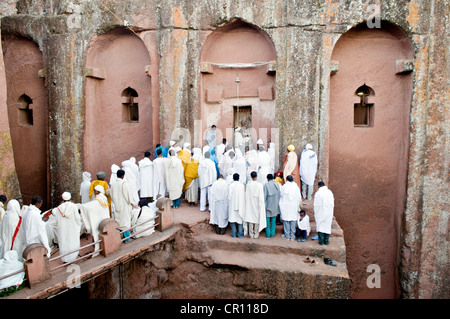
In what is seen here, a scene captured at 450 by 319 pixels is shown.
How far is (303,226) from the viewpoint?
8.23 m

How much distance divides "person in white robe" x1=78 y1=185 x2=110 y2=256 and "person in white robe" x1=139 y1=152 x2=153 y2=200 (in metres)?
2.36

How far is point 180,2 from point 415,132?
25.9 feet

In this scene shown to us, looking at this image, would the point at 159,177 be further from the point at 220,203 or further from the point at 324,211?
the point at 324,211

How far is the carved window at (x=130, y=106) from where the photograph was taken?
12.4 meters

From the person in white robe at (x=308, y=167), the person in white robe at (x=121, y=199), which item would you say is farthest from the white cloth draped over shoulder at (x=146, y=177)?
the person in white robe at (x=308, y=167)

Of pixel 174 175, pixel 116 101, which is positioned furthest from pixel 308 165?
pixel 116 101

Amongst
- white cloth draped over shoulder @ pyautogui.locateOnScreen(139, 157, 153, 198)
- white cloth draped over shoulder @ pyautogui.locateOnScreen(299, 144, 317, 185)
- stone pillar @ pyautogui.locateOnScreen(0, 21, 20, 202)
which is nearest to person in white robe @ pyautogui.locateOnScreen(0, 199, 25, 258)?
stone pillar @ pyautogui.locateOnScreen(0, 21, 20, 202)

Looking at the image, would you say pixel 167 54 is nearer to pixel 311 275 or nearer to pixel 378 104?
pixel 378 104

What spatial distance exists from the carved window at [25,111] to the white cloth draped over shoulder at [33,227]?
308 inches

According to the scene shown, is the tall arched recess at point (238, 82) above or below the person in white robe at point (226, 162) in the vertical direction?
above

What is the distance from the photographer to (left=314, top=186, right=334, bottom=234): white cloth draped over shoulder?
796 centimetres

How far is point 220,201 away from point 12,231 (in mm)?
4313

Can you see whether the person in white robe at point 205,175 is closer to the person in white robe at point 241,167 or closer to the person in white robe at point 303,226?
the person in white robe at point 241,167

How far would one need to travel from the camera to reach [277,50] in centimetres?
1044
